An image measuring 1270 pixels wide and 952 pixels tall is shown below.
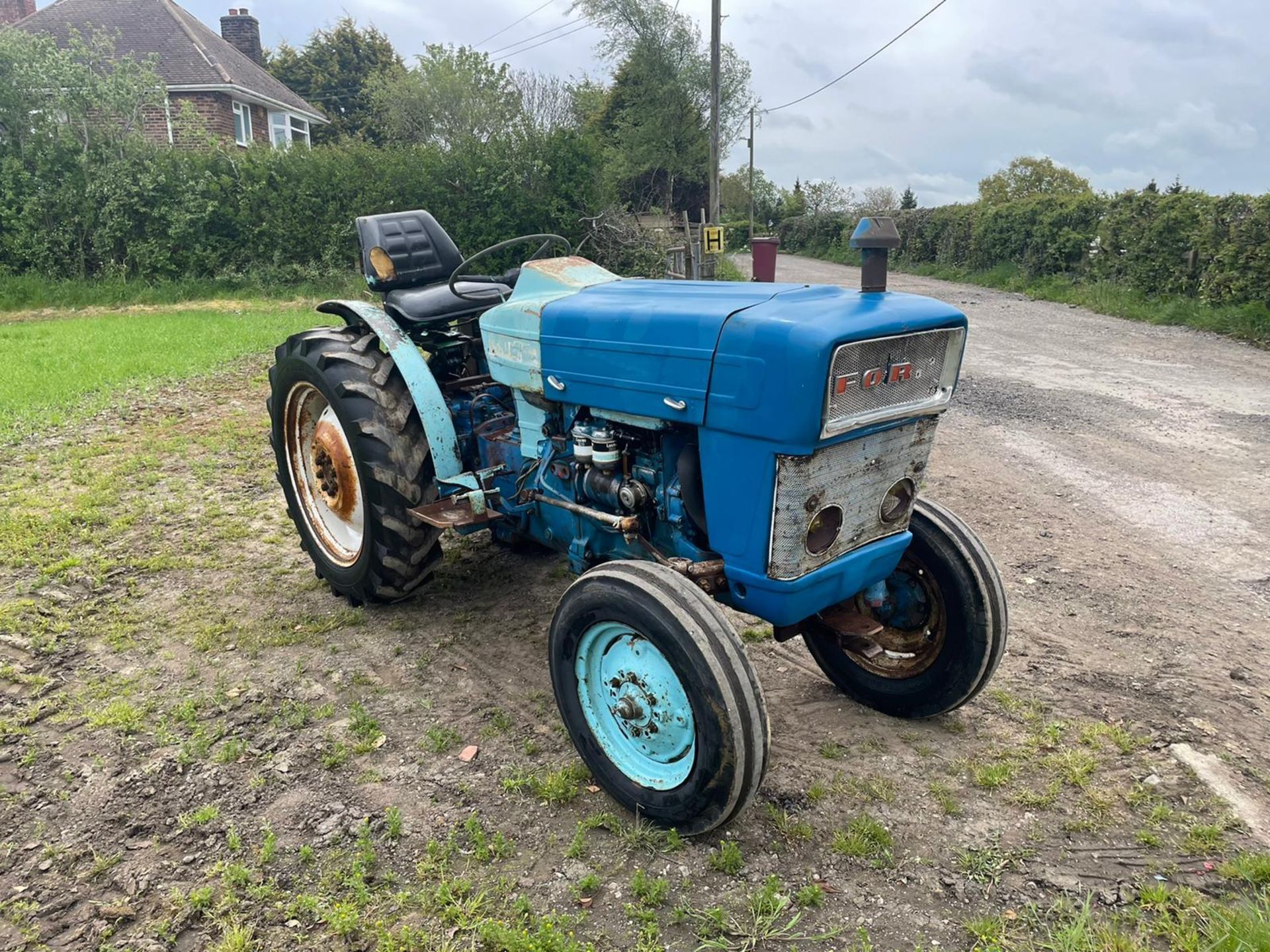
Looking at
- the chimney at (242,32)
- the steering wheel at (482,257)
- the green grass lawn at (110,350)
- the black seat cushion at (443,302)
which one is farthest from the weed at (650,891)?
the chimney at (242,32)

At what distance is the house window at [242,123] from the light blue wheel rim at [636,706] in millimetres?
24388

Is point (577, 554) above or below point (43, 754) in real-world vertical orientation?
above

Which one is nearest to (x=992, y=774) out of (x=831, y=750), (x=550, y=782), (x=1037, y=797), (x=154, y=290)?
(x=1037, y=797)

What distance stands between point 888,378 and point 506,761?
5.64 ft

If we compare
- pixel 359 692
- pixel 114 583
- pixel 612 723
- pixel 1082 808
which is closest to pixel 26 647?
pixel 114 583

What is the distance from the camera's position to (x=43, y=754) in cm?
290

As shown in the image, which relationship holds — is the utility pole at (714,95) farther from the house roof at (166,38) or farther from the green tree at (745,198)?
the green tree at (745,198)

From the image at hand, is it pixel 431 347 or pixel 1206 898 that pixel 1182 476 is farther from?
pixel 431 347

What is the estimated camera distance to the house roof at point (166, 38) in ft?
73.5

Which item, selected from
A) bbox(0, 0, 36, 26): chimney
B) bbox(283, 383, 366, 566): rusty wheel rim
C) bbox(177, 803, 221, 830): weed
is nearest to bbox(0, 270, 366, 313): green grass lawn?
bbox(283, 383, 366, 566): rusty wheel rim

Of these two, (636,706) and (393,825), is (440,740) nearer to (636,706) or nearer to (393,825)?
(393,825)

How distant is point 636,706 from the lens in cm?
248

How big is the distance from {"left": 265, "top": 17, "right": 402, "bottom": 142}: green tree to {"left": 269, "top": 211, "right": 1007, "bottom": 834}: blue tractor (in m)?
33.0

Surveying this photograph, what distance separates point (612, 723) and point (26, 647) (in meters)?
2.64
